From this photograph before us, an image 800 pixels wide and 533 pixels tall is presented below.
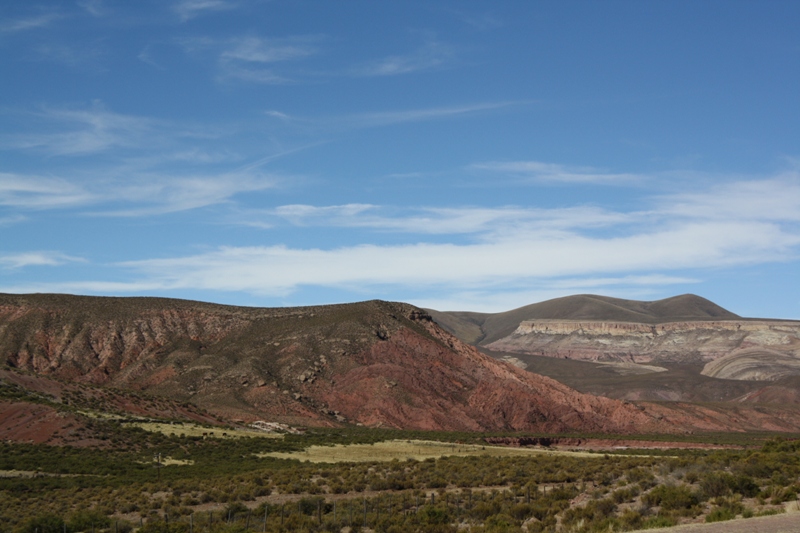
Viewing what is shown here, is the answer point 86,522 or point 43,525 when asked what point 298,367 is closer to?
point 86,522

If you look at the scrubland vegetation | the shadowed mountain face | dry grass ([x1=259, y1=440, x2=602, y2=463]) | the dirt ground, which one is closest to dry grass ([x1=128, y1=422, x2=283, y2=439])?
dry grass ([x1=259, y1=440, x2=602, y2=463])

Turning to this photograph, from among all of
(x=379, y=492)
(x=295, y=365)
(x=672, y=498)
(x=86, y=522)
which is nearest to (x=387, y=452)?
(x=379, y=492)

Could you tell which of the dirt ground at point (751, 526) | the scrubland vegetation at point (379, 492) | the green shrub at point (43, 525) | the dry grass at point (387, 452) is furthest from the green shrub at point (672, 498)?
the dry grass at point (387, 452)

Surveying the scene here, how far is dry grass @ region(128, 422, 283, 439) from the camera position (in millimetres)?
61844

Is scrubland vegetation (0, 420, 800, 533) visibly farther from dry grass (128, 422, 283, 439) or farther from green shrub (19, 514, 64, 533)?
dry grass (128, 422, 283, 439)

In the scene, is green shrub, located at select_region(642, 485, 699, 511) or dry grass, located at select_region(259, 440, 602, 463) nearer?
green shrub, located at select_region(642, 485, 699, 511)

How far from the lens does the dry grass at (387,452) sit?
180 feet

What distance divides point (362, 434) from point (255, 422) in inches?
442

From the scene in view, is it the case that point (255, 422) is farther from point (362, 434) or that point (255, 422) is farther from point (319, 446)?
point (319, 446)

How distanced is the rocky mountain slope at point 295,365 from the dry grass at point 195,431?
14.1 meters

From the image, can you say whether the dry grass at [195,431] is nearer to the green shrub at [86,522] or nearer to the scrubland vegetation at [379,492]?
the scrubland vegetation at [379,492]

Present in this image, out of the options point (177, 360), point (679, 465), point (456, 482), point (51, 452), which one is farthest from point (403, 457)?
point (177, 360)

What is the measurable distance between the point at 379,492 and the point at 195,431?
30756mm

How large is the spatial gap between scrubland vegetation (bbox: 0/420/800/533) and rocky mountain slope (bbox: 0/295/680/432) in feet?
126
